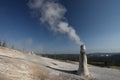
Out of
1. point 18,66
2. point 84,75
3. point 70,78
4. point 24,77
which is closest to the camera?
point 24,77

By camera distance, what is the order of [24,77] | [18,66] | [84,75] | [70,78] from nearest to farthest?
[24,77]
[18,66]
[70,78]
[84,75]

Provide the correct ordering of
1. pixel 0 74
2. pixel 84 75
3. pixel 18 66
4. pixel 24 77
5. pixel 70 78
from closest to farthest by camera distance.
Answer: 1. pixel 0 74
2. pixel 24 77
3. pixel 18 66
4. pixel 70 78
5. pixel 84 75

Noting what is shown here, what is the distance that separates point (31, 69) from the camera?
2036 centimetres

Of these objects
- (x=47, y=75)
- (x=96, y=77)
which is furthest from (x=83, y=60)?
(x=47, y=75)

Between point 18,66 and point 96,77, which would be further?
point 96,77

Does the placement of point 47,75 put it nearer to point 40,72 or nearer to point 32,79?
point 40,72

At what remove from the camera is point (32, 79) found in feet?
60.3

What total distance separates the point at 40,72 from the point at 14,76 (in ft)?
12.4

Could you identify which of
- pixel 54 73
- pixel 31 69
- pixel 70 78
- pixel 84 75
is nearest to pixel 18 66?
pixel 31 69

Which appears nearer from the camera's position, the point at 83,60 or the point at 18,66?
the point at 18,66

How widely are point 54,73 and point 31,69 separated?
341 cm

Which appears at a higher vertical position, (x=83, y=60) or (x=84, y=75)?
(x=83, y=60)

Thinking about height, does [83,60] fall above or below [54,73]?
above

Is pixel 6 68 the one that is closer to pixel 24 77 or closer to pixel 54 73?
pixel 24 77
